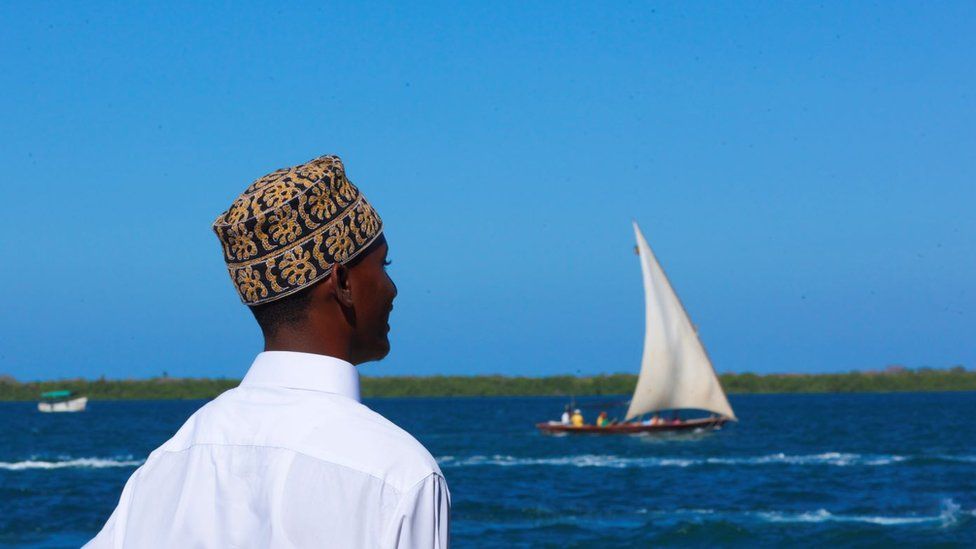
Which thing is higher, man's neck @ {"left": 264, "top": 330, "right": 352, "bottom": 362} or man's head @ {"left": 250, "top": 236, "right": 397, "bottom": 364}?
man's head @ {"left": 250, "top": 236, "right": 397, "bottom": 364}

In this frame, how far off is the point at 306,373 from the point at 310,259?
149 mm

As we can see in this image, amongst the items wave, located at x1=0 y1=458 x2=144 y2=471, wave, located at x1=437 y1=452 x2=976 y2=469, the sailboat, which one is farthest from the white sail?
wave, located at x1=0 y1=458 x2=144 y2=471

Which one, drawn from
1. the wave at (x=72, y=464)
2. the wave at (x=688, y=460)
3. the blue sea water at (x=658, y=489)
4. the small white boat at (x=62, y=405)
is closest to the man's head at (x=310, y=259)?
the blue sea water at (x=658, y=489)

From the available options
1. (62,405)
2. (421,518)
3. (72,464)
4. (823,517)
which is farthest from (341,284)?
(62,405)

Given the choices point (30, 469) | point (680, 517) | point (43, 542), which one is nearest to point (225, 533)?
point (43, 542)

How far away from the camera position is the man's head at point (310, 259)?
1680mm

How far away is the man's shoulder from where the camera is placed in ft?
4.82

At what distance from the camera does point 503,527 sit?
2214 centimetres

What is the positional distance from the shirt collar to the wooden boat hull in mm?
49288

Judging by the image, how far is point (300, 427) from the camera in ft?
5.08

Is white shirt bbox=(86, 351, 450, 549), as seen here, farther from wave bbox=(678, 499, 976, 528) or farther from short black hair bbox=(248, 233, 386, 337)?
wave bbox=(678, 499, 976, 528)

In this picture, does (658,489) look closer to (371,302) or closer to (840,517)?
(840,517)

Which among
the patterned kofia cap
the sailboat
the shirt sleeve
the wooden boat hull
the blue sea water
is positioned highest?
the sailboat

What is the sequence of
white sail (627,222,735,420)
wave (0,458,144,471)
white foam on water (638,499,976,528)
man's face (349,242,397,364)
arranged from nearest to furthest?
man's face (349,242,397,364) → white foam on water (638,499,976,528) → wave (0,458,144,471) → white sail (627,222,735,420)
